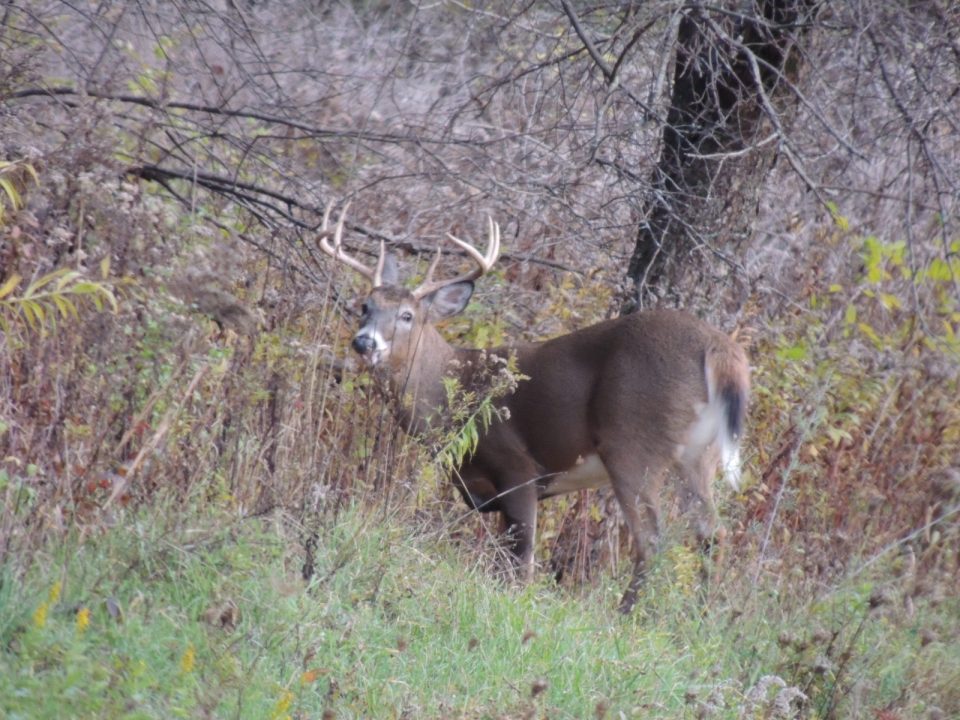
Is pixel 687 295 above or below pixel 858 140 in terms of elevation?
below

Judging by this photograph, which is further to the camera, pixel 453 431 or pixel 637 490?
pixel 637 490

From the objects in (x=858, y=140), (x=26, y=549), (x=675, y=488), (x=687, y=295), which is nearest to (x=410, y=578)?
(x=26, y=549)

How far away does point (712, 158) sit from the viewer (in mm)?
6883

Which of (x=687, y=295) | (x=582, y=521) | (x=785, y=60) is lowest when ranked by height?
(x=582, y=521)

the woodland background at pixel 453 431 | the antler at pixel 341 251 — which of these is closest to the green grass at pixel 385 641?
the woodland background at pixel 453 431

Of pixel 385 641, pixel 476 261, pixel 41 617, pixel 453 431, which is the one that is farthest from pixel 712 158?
pixel 41 617

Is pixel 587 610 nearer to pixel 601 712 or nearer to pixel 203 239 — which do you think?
→ pixel 601 712

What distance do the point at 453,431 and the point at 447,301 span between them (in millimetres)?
2082

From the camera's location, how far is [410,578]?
4.59 m

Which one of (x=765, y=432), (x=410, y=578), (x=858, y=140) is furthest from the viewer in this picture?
(x=858, y=140)

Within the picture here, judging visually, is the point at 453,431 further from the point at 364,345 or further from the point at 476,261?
the point at 476,261

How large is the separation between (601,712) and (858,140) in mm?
7654

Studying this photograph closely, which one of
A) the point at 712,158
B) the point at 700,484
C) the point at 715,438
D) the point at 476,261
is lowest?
the point at 700,484

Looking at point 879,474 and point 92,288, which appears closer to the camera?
point 92,288
